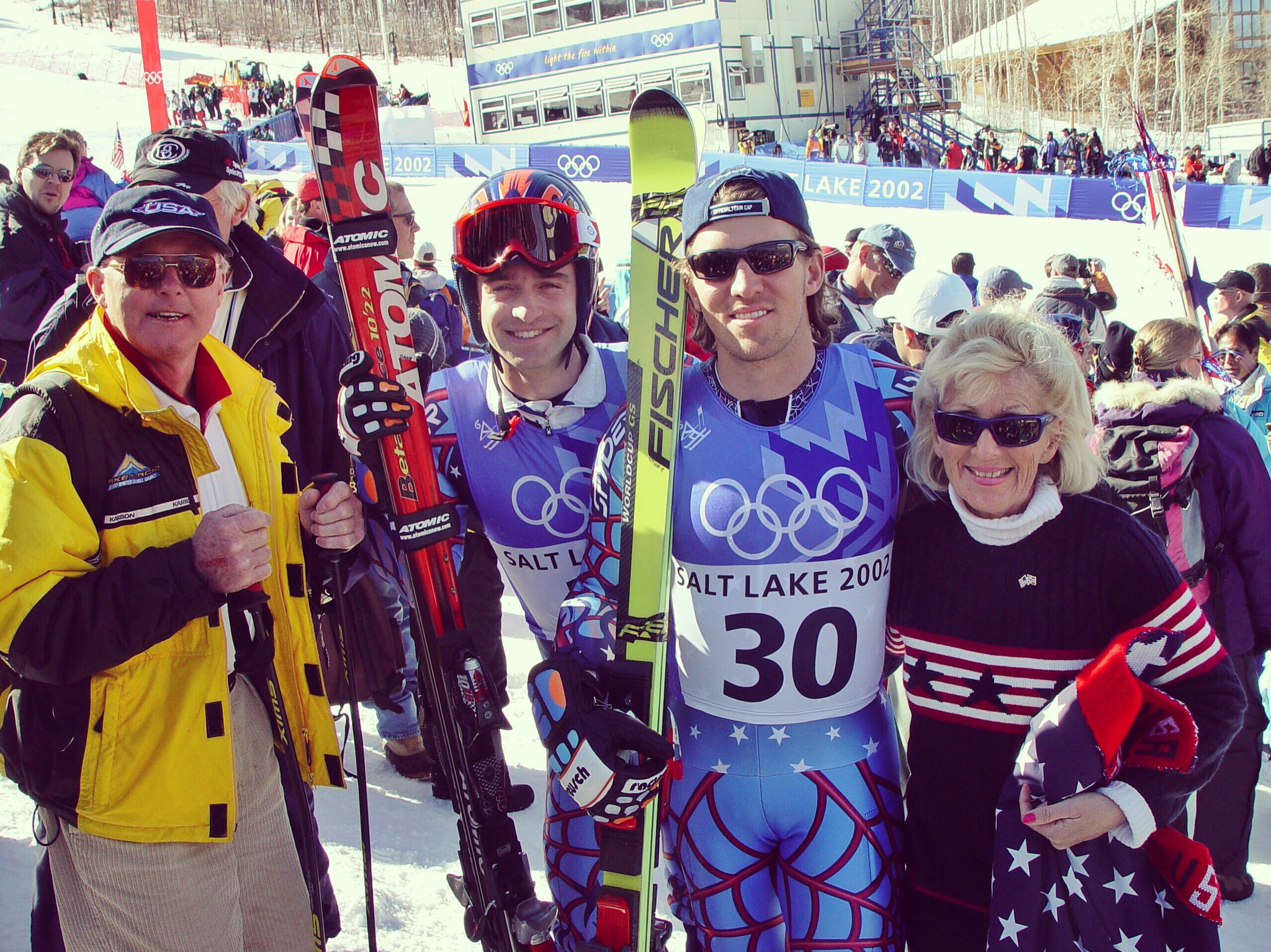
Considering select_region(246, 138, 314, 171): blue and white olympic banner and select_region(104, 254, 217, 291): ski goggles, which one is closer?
select_region(104, 254, 217, 291): ski goggles

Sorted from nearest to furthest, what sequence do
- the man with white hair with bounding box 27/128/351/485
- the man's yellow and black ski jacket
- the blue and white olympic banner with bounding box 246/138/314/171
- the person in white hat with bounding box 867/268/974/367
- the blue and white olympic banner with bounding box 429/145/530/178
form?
the man's yellow and black ski jacket
the man with white hair with bounding box 27/128/351/485
the person in white hat with bounding box 867/268/974/367
the blue and white olympic banner with bounding box 429/145/530/178
the blue and white olympic banner with bounding box 246/138/314/171

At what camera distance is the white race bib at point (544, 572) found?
7.70 feet

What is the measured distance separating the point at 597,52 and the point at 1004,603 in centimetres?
3544

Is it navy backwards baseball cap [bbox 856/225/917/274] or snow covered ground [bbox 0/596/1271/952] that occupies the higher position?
navy backwards baseball cap [bbox 856/225/917/274]

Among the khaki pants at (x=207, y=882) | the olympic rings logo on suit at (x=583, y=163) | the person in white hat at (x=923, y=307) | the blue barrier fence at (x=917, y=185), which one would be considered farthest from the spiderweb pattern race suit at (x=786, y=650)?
the olympic rings logo on suit at (x=583, y=163)

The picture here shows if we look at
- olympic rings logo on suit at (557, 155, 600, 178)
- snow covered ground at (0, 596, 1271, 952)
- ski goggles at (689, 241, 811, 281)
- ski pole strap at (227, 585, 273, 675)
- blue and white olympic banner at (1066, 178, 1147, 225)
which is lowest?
snow covered ground at (0, 596, 1271, 952)

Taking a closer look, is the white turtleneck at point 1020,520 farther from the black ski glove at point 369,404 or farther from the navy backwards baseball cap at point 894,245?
the navy backwards baseball cap at point 894,245

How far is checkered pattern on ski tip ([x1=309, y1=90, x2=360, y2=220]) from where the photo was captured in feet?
7.96

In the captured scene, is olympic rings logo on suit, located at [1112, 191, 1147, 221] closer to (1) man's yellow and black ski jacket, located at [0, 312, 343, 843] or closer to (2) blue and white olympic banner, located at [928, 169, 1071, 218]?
(2) blue and white olympic banner, located at [928, 169, 1071, 218]

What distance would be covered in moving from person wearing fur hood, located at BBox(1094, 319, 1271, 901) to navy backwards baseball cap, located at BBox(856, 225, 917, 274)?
1.87m

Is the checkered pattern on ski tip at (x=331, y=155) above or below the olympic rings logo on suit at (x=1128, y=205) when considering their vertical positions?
below

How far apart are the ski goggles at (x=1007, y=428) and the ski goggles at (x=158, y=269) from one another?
155 centimetres

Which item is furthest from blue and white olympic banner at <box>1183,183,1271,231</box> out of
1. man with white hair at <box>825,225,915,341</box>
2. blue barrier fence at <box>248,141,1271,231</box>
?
man with white hair at <box>825,225,915,341</box>

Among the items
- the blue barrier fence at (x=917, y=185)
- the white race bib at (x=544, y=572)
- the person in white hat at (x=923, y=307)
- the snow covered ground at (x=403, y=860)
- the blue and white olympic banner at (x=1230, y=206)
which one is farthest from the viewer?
the blue barrier fence at (x=917, y=185)
